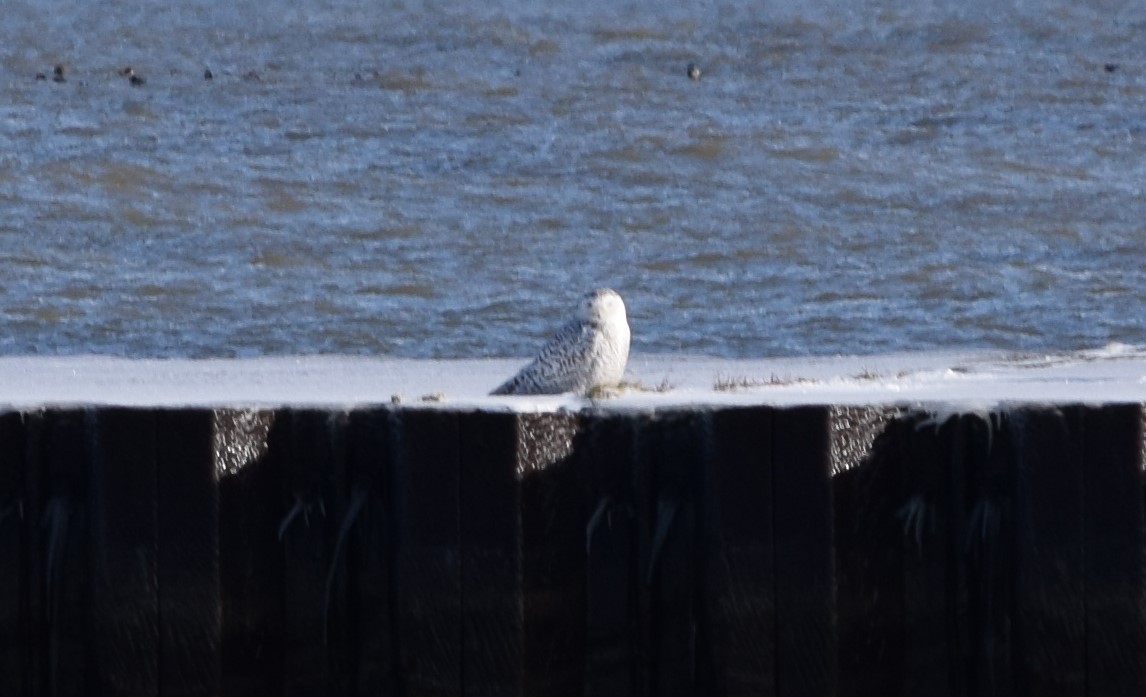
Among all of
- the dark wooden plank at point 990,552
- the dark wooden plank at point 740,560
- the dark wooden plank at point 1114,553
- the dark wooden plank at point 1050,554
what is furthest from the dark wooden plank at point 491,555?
the dark wooden plank at point 1114,553

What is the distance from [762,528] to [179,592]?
1653 mm

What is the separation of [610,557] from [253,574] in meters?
1.03

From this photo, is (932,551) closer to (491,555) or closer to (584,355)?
(491,555)

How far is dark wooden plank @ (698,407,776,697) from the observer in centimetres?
515

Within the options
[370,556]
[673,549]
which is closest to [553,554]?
[673,549]

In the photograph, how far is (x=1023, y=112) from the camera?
2256 centimetres

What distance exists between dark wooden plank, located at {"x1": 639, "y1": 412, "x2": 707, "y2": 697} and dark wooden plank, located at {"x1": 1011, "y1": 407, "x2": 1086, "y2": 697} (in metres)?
0.89

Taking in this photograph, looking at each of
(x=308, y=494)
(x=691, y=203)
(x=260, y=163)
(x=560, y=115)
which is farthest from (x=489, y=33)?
(x=308, y=494)

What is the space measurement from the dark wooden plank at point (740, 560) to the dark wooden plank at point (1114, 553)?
87 cm

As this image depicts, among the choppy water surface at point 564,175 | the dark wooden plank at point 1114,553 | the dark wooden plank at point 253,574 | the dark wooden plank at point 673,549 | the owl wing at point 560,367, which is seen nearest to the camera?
the dark wooden plank at point 1114,553

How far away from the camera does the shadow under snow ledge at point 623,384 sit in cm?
550

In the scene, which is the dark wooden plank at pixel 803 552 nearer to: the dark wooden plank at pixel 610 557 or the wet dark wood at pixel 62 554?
the dark wooden plank at pixel 610 557

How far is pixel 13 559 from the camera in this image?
5496 millimetres

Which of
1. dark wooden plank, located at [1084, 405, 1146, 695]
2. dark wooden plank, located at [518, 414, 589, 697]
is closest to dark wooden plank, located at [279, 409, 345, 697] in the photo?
dark wooden plank, located at [518, 414, 589, 697]
